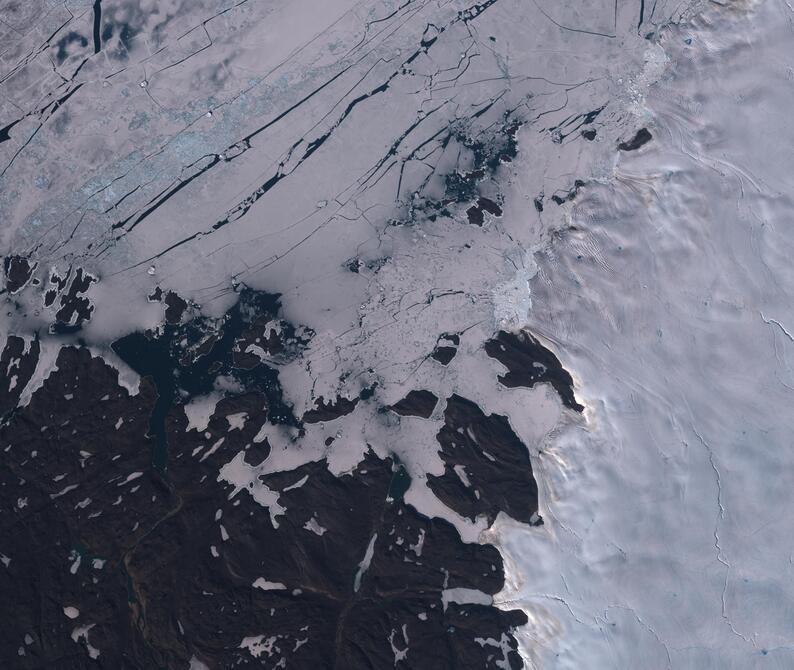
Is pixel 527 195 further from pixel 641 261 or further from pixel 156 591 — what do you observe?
pixel 156 591

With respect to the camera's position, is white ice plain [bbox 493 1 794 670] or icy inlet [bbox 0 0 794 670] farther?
icy inlet [bbox 0 0 794 670]

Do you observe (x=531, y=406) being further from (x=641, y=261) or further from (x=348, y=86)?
(x=348, y=86)

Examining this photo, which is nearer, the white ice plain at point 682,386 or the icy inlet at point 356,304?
the white ice plain at point 682,386

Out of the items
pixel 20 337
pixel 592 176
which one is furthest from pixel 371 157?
pixel 20 337

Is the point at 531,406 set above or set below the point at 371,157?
below

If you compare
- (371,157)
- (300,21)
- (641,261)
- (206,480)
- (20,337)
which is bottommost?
(641,261)

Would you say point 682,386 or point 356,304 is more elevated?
point 356,304

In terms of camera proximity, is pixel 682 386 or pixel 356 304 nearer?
pixel 682 386
